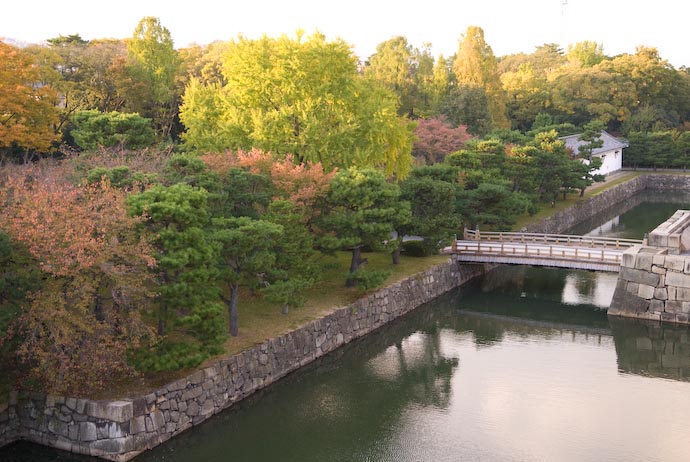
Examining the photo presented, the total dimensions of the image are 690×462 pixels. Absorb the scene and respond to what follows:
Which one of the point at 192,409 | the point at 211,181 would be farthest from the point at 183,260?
the point at 211,181

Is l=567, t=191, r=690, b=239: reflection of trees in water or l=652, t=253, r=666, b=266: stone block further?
l=567, t=191, r=690, b=239: reflection of trees in water

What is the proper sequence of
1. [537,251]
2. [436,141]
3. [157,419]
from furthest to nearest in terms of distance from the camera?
[436,141] → [537,251] → [157,419]

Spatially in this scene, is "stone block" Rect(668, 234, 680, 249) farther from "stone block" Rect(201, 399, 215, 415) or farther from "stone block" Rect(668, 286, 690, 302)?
"stone block" Rect(201, 399, 215, 415)

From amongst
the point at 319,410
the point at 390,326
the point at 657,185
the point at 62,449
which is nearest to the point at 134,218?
the point at 62,449

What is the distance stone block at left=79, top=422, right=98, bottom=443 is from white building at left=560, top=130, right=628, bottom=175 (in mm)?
59751

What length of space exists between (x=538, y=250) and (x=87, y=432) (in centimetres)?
2511

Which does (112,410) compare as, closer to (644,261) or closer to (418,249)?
(418,249)

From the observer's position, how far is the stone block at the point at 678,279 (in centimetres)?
3250

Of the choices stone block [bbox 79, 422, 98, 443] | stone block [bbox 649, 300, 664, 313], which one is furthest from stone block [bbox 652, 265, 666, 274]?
stone block [bbox 79, 422, 98, 443]

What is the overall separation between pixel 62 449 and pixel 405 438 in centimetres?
1026

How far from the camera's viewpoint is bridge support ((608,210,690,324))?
32.7 metres

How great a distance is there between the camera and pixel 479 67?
7169cm

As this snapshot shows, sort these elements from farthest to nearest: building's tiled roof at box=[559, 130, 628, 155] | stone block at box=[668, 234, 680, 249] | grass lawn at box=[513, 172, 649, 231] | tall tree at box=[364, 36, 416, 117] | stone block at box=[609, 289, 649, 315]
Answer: building's tiled roof at box=[559, 130, 628, 155], tall tree at box=[364, 36, 416, 117], grass lawn at box=[513, 172, 649, 231], stone block at box=[668, 234, 680, 249], stone block at box=[609, 289, 649, 315]

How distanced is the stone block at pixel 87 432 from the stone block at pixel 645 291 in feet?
81.1
